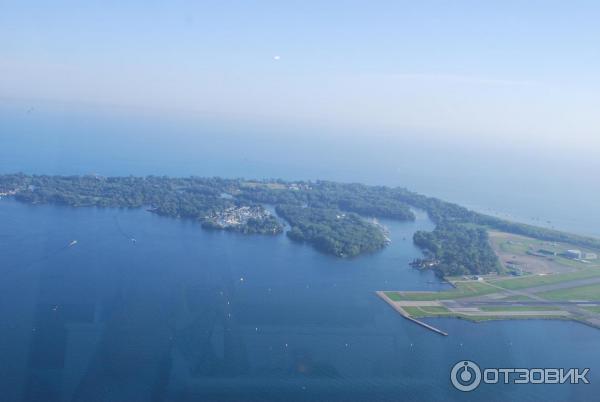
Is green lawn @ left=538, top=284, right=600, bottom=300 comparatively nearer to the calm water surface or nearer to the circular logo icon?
the calm water surface

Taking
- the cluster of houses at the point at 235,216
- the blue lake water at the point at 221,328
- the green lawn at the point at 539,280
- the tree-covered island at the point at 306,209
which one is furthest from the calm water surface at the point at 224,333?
the cluster of houses at the point at 235,216

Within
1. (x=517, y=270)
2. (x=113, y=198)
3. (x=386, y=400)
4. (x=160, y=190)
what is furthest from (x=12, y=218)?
(x=517, y=270)

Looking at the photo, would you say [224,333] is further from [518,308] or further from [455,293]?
[518,308]

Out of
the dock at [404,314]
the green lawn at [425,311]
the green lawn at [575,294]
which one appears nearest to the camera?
the dock at [404,314]

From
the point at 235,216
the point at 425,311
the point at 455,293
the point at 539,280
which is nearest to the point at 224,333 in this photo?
the point at 425,311

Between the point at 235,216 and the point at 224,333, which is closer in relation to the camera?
the point at 224,333

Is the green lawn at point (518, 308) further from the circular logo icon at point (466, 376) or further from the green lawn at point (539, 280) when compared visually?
the circular logo icon at point (466, 376)
